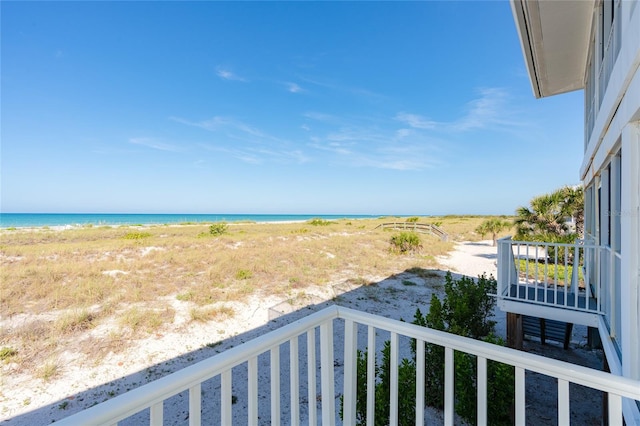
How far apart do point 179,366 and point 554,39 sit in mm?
7022

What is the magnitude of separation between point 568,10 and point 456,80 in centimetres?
958

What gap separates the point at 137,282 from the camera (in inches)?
270

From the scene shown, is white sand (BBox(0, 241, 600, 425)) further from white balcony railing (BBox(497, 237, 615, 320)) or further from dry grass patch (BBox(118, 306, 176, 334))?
white balcony railing (BBox(497, 237, 615, 320))

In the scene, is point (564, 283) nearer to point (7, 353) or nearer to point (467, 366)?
point (467, 366)

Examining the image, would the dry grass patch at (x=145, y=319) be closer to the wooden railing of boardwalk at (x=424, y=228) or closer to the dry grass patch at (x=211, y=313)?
the dry grass patch at (x=211, y=313)

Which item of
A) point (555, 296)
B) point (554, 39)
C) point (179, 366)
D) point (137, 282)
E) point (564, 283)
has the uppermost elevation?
point (554, 39)

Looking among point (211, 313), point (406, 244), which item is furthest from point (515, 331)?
point (406, 244)

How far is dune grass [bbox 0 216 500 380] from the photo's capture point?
4.44 meters

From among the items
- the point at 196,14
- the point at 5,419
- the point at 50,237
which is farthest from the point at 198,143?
the point at 5,419

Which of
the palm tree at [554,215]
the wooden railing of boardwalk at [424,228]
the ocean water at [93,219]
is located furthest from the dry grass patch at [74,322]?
the ocean water at [93,219]

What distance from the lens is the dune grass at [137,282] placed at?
444 centimetres

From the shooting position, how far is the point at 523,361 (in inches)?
38.8

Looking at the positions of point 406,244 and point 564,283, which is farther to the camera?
point 406,244

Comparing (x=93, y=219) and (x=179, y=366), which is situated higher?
(x=93, y=219)
